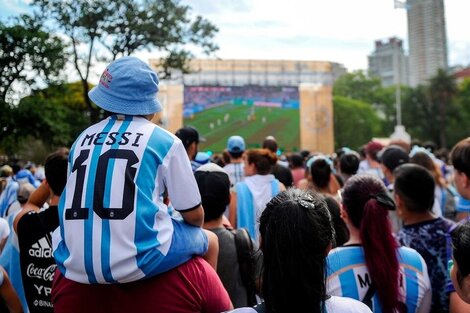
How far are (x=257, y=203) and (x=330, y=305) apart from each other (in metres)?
2.88

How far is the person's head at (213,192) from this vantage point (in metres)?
2.74

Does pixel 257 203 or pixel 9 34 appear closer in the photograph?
pixel 257 203

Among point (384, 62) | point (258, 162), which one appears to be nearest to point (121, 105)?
point (258, 162)

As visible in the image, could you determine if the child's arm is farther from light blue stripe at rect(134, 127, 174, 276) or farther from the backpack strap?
the backpack strap

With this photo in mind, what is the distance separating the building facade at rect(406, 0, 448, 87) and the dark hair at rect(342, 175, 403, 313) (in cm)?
9233

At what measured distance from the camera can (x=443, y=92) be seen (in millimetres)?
51469

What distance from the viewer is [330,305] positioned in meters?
1.42

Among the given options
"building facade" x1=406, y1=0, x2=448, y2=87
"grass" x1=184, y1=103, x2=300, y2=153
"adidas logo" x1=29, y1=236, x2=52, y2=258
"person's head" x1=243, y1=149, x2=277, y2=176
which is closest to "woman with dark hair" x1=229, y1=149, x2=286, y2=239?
"person's head" x1=243, y1=149, x2=277, y2=176

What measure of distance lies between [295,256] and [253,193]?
9.75ft

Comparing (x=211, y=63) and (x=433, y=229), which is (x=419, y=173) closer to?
(x=433, y=229)

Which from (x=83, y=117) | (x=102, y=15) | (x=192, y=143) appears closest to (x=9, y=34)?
(x=102, y=15)

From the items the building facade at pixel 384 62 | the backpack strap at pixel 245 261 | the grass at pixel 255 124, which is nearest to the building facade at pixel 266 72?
the grass at pixel 255 124

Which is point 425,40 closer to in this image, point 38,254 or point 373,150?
point 373,150

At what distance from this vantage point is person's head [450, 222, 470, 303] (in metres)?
1.53
